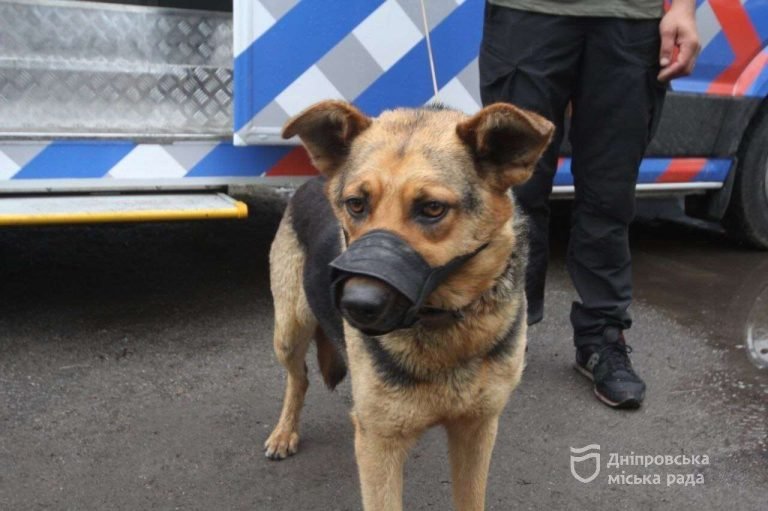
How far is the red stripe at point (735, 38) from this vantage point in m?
4.75

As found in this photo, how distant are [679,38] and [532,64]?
22.3 inches

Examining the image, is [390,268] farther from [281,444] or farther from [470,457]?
[281,444]

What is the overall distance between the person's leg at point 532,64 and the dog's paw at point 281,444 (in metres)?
1.25

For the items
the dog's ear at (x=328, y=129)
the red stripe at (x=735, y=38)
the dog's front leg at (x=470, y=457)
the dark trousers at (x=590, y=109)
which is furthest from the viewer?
the red stripe at (x=735, y=38)

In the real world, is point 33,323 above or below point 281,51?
below

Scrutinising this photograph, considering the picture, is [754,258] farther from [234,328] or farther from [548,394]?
[234,328]

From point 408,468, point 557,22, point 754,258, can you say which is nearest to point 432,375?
point 408,468

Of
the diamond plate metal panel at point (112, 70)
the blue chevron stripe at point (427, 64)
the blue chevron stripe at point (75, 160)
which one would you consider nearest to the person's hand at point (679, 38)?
the blue chevron stripe at point (427, 64)

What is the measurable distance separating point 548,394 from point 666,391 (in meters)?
0.54

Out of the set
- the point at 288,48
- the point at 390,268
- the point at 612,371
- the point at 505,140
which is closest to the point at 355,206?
the point at 390,268

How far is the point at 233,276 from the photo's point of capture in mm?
4926

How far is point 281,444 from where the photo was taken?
301 cm
